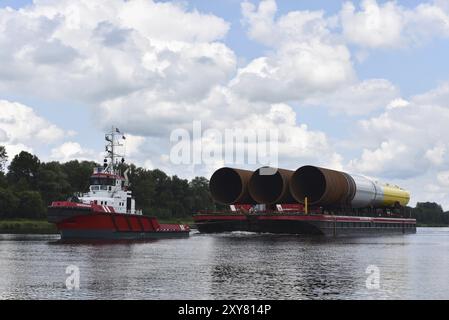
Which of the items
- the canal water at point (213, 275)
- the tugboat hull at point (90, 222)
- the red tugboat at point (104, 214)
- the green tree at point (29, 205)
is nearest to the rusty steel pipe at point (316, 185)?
the red tugboat at point (104, 214)

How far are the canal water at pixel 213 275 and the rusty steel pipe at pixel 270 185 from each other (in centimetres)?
5420

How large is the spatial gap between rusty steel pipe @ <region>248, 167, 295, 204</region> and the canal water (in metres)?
54.2

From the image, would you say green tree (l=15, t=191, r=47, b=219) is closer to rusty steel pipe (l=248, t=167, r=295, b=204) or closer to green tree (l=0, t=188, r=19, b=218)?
green tree (l=0, t=188, r=19, b=218)

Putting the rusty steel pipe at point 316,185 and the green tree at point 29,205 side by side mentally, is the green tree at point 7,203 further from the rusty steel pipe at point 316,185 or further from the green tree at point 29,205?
the rusty steel pipe at point 316,185

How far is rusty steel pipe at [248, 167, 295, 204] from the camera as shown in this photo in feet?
394

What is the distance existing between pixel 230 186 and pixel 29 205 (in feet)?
137

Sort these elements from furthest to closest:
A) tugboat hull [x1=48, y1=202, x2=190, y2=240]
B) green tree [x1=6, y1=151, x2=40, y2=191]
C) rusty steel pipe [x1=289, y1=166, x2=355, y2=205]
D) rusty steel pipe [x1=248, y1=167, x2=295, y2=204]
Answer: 1. green tree [x1=6, y1=151, x2=40, y2=191]
2. rusty steel pipe [x1=248, y1=167, x2=295, y2=204]
3. rusty steel pipe [x1=289, y1=166, x2=355, y2=205]
4. tugboat hull [x1=48, y1=202, x2=190, y2=240]

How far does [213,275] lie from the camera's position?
44469 mm

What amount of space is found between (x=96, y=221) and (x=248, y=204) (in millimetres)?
54149

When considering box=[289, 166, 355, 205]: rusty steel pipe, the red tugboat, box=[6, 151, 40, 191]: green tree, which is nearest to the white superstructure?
the red tugboat

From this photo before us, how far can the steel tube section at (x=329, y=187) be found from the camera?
115425 millimetres

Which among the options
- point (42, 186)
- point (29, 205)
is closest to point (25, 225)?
point (29, 205)

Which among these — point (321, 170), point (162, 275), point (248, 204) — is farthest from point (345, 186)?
point (162, 275)

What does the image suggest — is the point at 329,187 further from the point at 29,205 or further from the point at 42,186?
the point at 42,186
